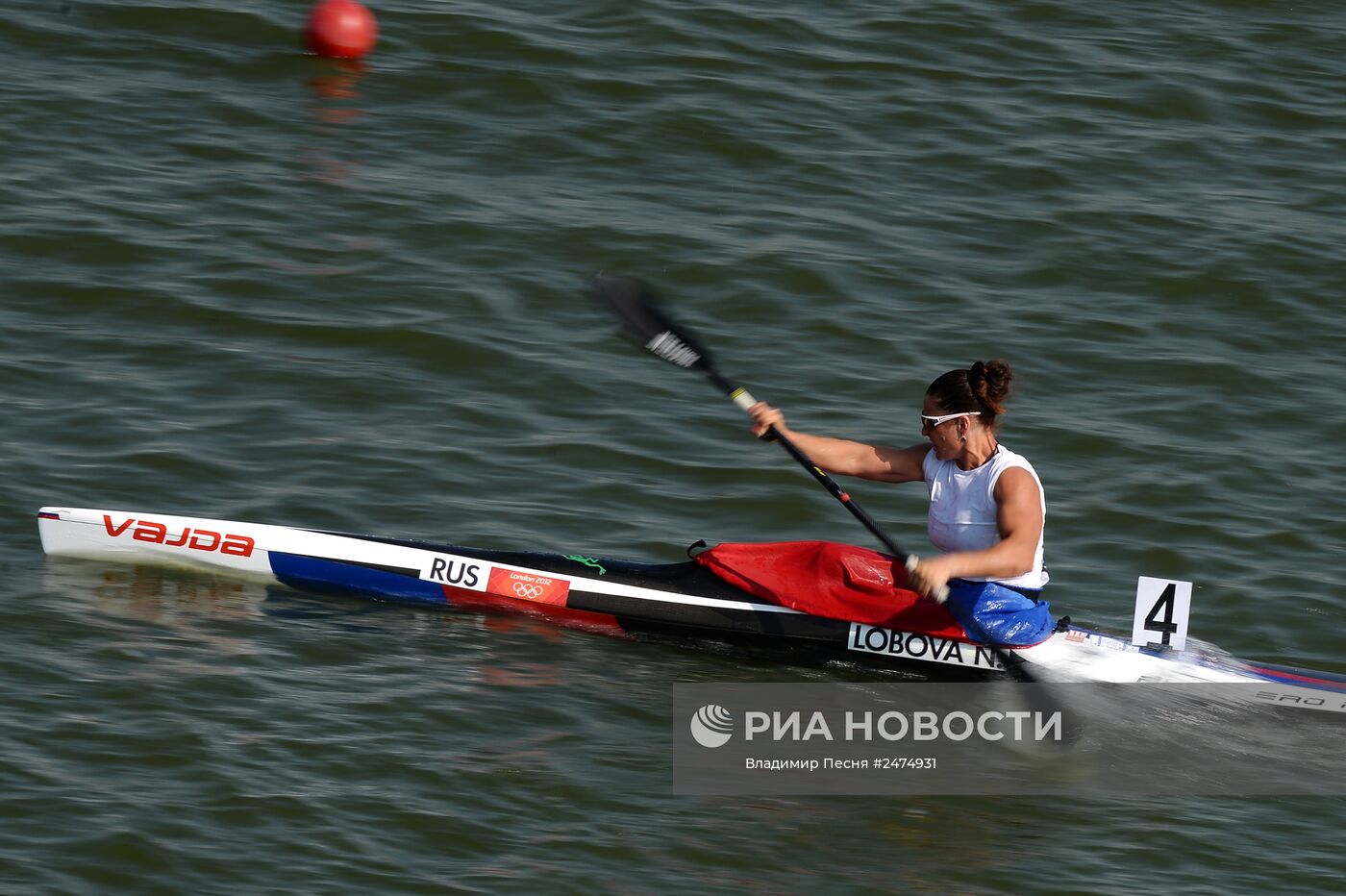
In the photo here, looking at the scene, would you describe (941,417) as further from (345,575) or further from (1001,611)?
(345,575)

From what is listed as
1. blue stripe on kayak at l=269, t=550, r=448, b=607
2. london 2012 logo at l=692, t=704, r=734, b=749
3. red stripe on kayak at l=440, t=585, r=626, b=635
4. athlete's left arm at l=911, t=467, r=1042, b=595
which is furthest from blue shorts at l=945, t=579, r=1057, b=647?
blue stripe on kayak at l=269, t=550, r=448, b=607

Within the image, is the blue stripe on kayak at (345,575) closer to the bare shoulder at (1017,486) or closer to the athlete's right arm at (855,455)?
the athlete's right arm at (855,455)

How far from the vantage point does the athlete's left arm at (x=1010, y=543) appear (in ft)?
18.1

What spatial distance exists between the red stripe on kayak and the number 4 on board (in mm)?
1821

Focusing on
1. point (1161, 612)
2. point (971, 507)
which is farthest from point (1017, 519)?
point (1161, 612)

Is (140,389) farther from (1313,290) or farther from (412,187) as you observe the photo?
(1313,290)

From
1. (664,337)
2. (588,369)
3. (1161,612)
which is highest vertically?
(588,369)

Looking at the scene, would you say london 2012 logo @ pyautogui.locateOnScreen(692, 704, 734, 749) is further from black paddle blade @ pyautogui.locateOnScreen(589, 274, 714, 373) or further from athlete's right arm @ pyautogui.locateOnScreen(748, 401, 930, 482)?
black paddle blade @ pyautogui.locateOnScreen(589, 274, 714, 373)

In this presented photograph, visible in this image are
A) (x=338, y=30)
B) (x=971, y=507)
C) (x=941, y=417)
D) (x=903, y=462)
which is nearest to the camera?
(x=941, y=417)

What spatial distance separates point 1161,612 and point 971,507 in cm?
79

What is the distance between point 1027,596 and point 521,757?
1.85 m

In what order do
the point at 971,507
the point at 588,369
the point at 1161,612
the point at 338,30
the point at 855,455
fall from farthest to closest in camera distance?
1. the point at 338,30
2. the point at 588,369
3. the point at 855,455
4. the point at 1161,612
5. the point at 971,507

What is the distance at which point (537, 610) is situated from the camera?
20.1 feet

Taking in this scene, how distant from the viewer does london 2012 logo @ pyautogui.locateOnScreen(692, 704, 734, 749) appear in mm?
5395
